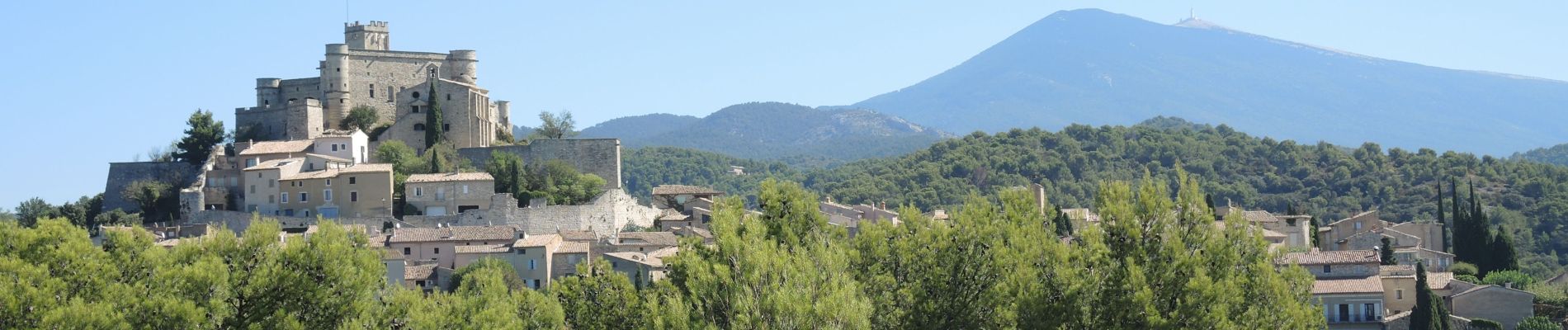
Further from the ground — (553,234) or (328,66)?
(328,66)

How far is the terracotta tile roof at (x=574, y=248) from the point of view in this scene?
5188 cm

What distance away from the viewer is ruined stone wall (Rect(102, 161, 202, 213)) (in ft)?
202

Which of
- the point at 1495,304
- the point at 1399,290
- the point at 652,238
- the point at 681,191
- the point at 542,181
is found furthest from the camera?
the point at 681,191

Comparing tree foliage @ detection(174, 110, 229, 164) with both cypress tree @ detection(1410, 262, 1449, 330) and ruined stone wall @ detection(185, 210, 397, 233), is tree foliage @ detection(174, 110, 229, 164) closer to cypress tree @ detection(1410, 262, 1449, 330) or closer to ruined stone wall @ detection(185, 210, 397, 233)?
ruined stone wall @ detection(185, 210, 397, 233)

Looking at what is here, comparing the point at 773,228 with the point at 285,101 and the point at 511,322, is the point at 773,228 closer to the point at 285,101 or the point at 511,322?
the point at 511,322

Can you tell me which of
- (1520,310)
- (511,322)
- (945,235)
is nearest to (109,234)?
(511,322)

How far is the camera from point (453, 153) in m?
63.0

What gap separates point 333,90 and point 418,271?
17.4 meters

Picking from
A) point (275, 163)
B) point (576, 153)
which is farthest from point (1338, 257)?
point (275, 163)

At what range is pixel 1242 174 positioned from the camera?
3986 inches

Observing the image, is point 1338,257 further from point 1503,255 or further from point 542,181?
point 542,181

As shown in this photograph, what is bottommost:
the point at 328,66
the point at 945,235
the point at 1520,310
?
the point at 1520,310

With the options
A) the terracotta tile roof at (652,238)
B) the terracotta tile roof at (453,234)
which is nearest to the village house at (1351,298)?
the terracotta tile roof at (652,238)

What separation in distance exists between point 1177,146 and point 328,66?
57.3 meters
